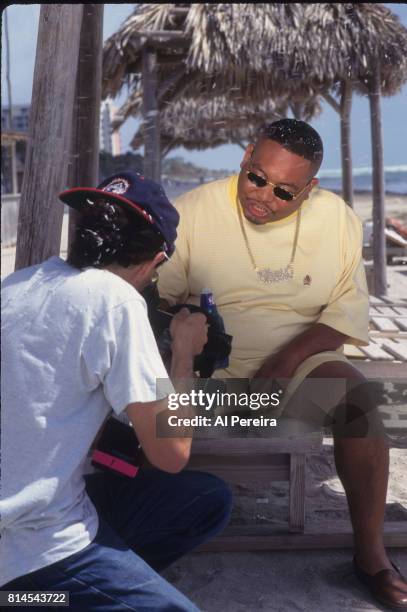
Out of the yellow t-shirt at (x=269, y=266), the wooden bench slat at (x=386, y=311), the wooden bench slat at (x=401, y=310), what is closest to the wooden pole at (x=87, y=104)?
the yellow t-shirt at (x=269, y=266)

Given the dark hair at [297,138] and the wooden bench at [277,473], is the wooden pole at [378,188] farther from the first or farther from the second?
the dark hair at [297,138]

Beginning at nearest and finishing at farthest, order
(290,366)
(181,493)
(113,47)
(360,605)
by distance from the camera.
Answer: (181,493), (360,605), (290,366), (113,47)

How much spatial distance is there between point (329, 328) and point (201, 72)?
519cm

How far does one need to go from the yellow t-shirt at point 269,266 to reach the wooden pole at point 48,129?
0.42 meters

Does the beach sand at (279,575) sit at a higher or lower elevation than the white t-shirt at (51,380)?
lower

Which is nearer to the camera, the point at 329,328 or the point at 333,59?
the point at 329,328

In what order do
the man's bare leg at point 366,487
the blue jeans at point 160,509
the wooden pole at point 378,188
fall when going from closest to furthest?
the blue jeans at point 160,509 → the man's bare leg at point 366,487 → the wooden pole at point 378,188

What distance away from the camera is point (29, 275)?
4.95 ft

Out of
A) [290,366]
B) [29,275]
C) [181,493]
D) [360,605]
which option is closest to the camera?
[29,275]

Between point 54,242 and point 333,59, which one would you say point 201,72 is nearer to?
point 333,59

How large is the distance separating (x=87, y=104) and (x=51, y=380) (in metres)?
1.83

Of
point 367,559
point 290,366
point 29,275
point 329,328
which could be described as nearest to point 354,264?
point 329,328

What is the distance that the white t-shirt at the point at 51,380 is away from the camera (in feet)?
4.76

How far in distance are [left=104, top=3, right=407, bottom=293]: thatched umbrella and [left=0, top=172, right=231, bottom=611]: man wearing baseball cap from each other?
533cm
